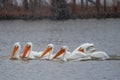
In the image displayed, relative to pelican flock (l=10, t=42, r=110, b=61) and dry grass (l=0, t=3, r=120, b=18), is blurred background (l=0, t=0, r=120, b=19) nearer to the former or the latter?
dry grass (l=0, t=3, r=120, b=18)

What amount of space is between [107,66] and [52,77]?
279cm

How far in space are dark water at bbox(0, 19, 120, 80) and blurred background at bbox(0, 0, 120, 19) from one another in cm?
135

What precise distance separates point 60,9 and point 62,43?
80.0ft

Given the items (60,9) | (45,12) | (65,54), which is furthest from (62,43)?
(45,12)

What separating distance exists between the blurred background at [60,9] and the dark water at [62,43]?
1347 millimetres

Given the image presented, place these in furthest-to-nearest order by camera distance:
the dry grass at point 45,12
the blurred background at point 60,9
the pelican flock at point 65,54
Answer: the blurred background at point 60,9
the dry grass at point 45,12
the pelican flock at point 65,54

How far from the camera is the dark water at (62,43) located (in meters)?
24.4

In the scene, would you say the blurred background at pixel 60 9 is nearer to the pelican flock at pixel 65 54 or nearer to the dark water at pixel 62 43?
the dark water at pixel 62 43

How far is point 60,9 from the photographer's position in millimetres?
61062

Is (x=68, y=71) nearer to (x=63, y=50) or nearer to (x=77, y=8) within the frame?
(x=63, y=50)

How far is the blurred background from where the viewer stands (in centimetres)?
5958


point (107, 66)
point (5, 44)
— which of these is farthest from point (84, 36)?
point (107, 66)

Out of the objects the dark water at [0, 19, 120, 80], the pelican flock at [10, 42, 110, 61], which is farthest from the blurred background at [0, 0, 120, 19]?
the pelican flock at [10, 42, 110, 61]

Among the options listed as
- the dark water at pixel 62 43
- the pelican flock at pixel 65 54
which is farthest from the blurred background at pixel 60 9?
the pelican flock at pixel 65 54
